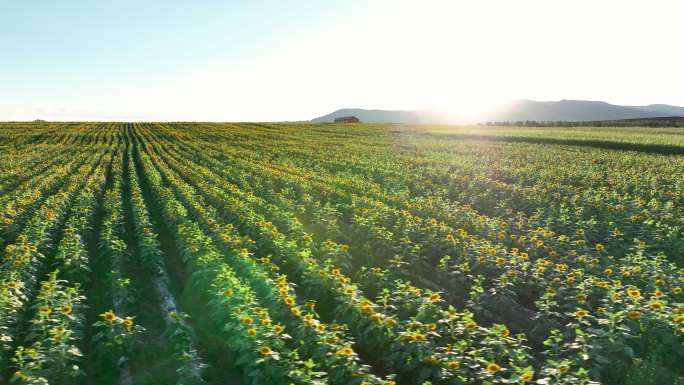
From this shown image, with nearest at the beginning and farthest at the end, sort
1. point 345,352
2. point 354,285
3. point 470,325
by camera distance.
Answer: point 345,352, point 470,325, point 354,285

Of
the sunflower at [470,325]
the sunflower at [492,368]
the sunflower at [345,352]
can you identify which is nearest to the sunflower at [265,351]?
the sunflower at [345,352]

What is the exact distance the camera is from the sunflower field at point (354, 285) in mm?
5512

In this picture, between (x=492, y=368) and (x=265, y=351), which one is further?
(x=265, y=351)

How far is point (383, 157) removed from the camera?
30.4 metres

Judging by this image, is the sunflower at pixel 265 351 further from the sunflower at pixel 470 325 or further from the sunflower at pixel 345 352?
the sunflower at pixel 470 325

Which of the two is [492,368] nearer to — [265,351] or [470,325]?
[470,325]

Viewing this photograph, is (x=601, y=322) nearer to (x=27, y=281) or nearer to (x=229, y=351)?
(x=229, y=351)

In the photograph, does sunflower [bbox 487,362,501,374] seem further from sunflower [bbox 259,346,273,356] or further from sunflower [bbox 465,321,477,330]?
sunflower [bbox 259,346,273,356]

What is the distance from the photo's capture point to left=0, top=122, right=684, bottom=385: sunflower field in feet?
18.1

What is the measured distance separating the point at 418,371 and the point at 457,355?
0.53 m

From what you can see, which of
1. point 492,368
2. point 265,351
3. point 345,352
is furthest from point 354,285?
point 492,368

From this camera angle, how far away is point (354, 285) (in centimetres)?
724

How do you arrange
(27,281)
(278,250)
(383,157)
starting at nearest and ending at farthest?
1. (27,281)
2. (278,250)
3. (383,157)

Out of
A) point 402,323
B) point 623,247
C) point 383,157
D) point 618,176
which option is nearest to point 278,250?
point 402,323
